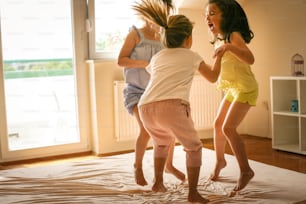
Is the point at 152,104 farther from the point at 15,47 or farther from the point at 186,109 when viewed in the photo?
the point at 15,47

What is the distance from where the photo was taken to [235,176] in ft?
8.97

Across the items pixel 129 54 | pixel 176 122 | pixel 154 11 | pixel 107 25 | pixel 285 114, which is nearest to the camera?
pixel 176 122

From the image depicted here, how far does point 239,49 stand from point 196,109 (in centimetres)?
196

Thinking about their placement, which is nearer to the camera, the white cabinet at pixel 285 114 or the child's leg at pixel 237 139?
the child's leg at pixel 237 139

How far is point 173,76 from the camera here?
2107mm

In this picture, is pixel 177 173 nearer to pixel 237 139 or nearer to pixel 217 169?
pixel 217 169

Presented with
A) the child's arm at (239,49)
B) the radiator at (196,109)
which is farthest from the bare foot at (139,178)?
the radiator at (196,109)

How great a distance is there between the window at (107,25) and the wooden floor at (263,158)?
94 centimetres

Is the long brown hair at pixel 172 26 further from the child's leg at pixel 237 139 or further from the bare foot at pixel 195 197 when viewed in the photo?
the bare foot at pixel 195 197

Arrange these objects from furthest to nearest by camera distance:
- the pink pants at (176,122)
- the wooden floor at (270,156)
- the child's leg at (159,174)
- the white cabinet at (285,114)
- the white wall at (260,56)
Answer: the white wall at (260,56) → the white cabinet at (285,114) → the wooden floor at (270,156) → the child's leg at (159,174) → the pink pants at (176,122)

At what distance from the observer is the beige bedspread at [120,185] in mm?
2303

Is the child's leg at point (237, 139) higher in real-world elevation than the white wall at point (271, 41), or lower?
lower

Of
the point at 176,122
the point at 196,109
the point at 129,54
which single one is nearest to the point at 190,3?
the point at 196,109

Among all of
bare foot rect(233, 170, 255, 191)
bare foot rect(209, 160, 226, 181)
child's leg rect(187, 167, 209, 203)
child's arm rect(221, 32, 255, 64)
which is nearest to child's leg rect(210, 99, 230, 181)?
bare foot rect(209, 160, 226, 181)
